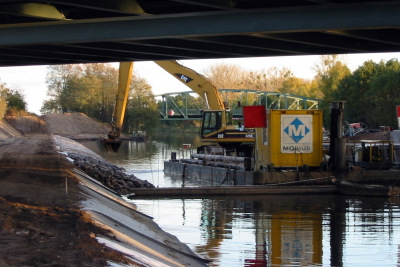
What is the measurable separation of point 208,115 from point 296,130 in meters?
15.0

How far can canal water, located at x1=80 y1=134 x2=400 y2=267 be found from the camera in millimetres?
14219

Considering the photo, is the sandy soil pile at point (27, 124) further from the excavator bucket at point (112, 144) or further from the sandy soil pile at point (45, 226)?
the sandy soil pile at point (45, 226)

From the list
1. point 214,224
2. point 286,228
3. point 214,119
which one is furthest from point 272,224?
point 214,119

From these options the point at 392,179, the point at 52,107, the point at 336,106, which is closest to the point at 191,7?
the point at 336,106

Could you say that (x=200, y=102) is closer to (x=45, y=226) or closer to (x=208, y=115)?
(x=208, y=115)

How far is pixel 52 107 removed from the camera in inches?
4552

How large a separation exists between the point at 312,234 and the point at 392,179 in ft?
36.1

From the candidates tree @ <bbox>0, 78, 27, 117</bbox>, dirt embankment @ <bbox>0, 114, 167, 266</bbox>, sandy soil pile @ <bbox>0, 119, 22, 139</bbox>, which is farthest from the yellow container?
tree @ <bbox>0, 78, 27, 117</bbox>

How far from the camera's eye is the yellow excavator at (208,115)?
1613 inches

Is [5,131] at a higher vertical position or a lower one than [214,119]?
lower

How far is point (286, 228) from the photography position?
18234 mm

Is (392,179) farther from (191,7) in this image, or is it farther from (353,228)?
(191,7)

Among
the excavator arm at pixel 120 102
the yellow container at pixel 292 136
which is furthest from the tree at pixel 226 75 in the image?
the yellow container at pixel 292 136

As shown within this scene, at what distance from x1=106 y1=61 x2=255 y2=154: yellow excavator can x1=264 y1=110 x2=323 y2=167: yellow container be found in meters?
13.6
